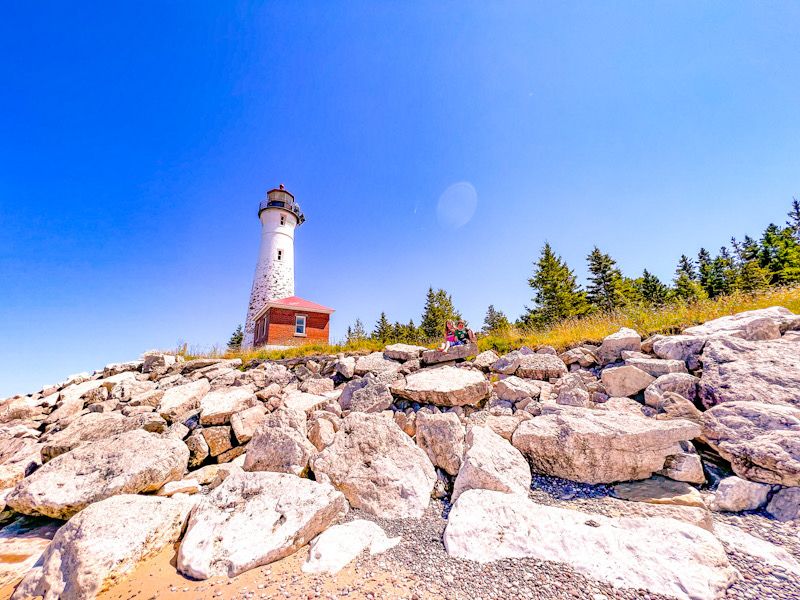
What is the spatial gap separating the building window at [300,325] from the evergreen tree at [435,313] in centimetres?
1635

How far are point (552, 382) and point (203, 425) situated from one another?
302 inches

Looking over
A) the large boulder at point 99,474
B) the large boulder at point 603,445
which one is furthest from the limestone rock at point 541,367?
the large boulder at point 99,474

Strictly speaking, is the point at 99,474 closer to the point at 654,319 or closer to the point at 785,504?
the point at 785,504

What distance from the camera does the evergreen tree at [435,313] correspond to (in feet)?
114

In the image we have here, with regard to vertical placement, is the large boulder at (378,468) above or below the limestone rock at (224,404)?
below

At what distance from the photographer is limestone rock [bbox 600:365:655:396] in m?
5.62

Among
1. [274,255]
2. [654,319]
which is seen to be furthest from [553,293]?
[274,255]

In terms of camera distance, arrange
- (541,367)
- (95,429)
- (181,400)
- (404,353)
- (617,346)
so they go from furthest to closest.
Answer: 1. (404,353)
2. (181,400)
3. (541,367)
4. (617,346)
5. (95,429)

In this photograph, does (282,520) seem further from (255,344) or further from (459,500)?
(255,344)

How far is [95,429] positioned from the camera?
5941 mm

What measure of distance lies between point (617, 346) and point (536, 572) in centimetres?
577

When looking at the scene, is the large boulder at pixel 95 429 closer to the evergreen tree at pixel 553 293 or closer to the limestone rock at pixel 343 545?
the limestone rock at pixel 343 545

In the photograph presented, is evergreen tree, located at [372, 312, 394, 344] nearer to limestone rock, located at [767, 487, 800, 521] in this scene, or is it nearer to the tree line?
the tree line

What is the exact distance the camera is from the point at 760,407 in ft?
13.5
